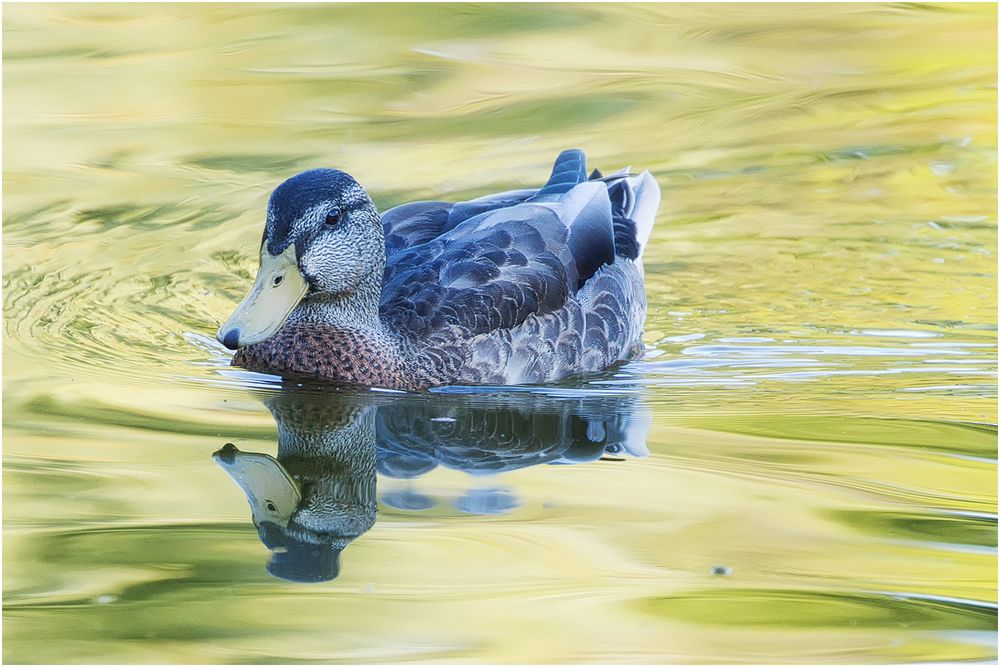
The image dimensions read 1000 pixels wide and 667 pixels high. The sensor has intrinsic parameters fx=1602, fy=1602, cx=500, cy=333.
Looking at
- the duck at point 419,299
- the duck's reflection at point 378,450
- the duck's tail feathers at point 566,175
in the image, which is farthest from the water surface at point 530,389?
the duck's tail feathers at point 566,175

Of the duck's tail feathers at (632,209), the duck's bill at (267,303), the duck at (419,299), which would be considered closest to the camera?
the duck's bill at (267,303)

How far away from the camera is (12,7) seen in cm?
1468

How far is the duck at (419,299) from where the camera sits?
7.89m

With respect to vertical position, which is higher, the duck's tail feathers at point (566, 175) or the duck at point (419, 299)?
the duck's tail feathers at point (566, 175)

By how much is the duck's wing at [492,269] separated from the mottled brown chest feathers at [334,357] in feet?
0.69

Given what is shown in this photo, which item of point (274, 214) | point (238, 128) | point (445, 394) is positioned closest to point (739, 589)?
point (445, 394)

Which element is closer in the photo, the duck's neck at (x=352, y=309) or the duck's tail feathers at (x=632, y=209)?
the duck's neck at (x=352, y=309)

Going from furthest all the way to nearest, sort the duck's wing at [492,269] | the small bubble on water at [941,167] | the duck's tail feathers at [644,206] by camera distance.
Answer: the small bubble on water at [941,167], the duck's tail feathers at [644,206], the duck's wing at [492,269]

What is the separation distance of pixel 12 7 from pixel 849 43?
7649 millimetres

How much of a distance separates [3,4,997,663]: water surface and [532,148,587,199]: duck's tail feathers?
3.13 ft

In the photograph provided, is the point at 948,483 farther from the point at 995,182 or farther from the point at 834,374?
the point at 995,182

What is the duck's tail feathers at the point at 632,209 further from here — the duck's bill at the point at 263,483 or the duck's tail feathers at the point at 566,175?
the duck's bill at the point at 263,483

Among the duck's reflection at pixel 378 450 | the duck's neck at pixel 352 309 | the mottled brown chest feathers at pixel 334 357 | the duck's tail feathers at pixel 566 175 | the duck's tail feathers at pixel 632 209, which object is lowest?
the duck's reflection at pixel 378 450

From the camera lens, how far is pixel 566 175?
971 cm
